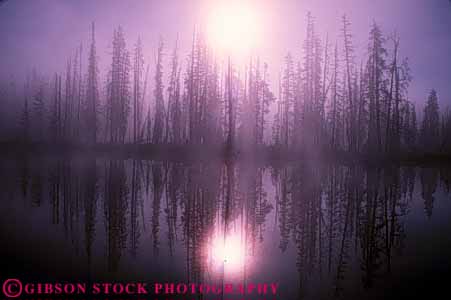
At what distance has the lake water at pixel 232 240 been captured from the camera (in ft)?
10.7

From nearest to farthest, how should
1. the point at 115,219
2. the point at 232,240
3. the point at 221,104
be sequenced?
the point at 232,240
the point at 115,219
the point at 221,104

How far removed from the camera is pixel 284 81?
3062 centimetres

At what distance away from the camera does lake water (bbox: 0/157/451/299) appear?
3250 mm

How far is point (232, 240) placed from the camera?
4.27m

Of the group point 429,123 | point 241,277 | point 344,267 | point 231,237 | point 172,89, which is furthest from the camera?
point 429,123

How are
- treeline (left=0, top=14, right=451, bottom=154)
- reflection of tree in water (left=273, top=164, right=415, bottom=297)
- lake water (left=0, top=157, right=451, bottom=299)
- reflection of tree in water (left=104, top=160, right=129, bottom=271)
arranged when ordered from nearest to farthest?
lake water (left=0, top=157, right=451, bottom=299), reflection of tree in water (left=273, top=164, right=415, bottom=297), reflection of tree in water (left=104, top=160, right=129, bottom=271), treeline (left=0, top=14, right=451, bottom=154)

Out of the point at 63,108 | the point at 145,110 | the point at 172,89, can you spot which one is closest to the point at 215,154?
the point at 172,89

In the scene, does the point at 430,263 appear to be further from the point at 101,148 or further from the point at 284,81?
the point at 284,81

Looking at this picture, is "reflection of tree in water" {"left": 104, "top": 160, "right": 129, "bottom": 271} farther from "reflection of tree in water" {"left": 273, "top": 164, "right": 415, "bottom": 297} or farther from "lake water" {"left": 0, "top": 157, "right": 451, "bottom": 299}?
"reflection of tree in water" {"left": 273, "top": 164, "right": 415, "bottom": 297}

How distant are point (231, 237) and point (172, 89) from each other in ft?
91.6

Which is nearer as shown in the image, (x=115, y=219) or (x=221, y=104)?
(x=115, y=219)

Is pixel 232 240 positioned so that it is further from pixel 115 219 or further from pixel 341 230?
pixel 115 219

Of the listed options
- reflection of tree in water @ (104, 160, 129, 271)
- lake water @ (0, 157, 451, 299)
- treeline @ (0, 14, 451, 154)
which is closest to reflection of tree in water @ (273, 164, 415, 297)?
lake water @ (0, 157, 451, 299)

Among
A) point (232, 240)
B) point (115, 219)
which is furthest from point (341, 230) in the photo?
point (115, 219)
